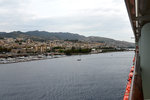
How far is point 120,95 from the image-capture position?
14.5 m

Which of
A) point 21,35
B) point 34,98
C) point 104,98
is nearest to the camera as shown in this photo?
point 104,98

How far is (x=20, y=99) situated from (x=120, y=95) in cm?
798

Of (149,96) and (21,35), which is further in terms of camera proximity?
(21,35)

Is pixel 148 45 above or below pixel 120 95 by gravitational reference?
above

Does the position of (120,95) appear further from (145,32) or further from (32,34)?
(32,34)

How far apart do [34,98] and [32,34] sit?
16337 centimetres

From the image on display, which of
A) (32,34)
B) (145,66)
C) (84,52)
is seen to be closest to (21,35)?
(32,34)

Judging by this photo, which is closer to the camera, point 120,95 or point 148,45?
point 148,45

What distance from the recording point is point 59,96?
14.7 metres

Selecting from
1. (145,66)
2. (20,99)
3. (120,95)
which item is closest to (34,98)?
A: (20,99)

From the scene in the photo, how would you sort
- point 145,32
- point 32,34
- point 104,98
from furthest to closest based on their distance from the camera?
point 32,34, point 104,98, point 145,32

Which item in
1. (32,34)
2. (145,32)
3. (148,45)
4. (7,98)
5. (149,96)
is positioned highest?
(32,34)

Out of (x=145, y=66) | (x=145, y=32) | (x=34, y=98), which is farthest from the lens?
(x=34, y=98)

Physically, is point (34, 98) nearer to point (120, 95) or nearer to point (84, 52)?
point (120, 95)
